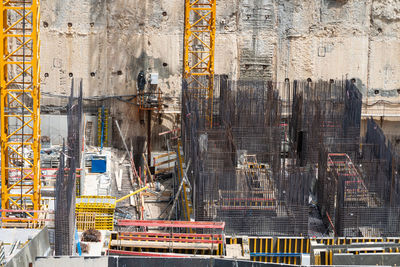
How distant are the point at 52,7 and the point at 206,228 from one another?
15840 mm

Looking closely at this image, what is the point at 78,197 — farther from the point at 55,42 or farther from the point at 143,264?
the point at 55,42

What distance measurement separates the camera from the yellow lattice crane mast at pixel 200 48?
3067 cm

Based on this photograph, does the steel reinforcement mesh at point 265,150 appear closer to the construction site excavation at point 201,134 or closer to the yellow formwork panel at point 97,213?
the construction site excavation at point 201,134

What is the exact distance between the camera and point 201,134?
25.3 metres

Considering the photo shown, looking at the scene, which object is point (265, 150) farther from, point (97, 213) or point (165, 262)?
point (165, 262)

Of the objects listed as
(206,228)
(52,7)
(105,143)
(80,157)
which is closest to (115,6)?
(52,7)

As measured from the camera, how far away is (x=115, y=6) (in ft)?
105

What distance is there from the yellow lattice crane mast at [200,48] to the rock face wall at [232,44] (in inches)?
21.0

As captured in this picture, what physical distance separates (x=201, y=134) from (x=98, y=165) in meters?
4.67

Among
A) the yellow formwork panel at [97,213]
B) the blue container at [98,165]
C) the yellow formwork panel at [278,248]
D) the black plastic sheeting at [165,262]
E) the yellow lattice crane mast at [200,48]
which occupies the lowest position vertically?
the yellow formwork panel at [278,248]

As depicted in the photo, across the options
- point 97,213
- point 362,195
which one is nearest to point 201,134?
point 97,213

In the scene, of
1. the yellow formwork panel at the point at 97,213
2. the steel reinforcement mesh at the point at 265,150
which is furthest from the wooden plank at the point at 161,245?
the yellow formwork panel at the point at 97,213

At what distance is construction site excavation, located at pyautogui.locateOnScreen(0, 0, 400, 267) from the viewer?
18.4m

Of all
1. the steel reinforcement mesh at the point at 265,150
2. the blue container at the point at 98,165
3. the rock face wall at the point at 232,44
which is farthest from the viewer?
the rock face wall at the point at 232,44
